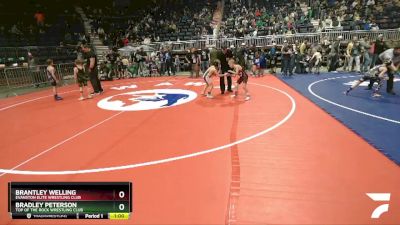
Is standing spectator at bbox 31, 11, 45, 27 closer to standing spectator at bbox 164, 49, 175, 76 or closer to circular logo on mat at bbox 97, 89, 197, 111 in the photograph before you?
standing spectator at bbox 164, 49, 175, 76

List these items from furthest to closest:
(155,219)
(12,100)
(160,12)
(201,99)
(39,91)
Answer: (160,12), (39,91), (12,100), (201,99), (155,219)

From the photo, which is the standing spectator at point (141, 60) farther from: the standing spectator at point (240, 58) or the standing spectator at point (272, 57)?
the standing spectator at point (272, 57)

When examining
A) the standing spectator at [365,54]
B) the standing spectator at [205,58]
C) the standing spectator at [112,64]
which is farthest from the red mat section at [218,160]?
the standing spectator at [205,58]

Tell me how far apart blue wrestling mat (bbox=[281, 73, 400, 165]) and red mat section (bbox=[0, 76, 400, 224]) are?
0.29 metres

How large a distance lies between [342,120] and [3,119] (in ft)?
29.9

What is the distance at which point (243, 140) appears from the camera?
6027mm

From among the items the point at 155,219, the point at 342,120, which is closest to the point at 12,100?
the point at 155,219

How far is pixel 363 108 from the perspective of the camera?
804 cm

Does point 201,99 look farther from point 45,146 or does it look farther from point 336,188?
point 336,188

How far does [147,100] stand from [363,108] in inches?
255

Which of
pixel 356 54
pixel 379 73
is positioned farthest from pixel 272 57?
pixel 379 73
